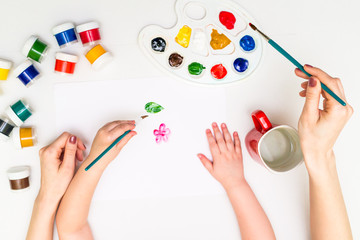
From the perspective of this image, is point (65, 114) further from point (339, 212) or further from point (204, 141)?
point (339, 212)

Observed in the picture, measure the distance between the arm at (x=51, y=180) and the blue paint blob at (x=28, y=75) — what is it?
0.18 metres

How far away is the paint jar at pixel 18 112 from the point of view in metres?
0.87

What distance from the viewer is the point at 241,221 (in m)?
0.88

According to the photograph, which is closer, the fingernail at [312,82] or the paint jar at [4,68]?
the fingernail at [312,82]

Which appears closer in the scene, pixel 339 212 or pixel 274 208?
pixel 339 212

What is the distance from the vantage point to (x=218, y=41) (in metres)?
0.90

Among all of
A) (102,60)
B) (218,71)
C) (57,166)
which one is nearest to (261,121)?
(218,71)

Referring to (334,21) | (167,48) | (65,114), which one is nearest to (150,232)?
(65,114)

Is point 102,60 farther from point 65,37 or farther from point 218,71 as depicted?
point 218,71

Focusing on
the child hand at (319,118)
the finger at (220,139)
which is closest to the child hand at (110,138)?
the finger at (220,139)

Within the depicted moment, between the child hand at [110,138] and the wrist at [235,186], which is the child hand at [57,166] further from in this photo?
the wrist at [235,186]

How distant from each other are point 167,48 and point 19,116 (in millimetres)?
461

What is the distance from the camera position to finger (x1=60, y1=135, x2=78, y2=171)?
85 centimetres

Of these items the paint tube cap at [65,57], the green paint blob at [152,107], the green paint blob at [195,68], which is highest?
the paint tube cap at [65,57]
